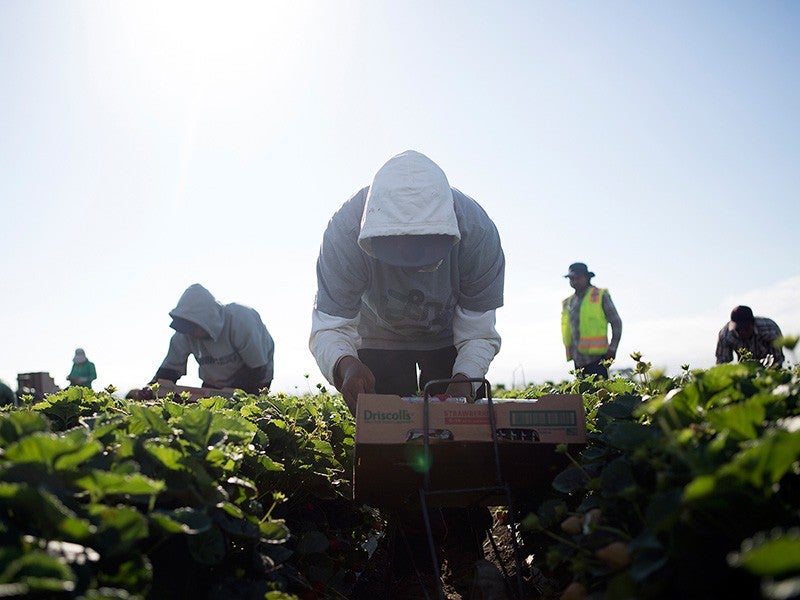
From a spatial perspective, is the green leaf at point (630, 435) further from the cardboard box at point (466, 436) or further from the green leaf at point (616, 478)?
the cardboard box at point (466, 436)

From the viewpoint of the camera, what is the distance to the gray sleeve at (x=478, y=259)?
3.48 meters

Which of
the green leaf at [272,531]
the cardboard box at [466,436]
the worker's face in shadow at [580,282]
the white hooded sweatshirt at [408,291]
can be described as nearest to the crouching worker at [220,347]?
the white hooded sweatshirt at [408,291]

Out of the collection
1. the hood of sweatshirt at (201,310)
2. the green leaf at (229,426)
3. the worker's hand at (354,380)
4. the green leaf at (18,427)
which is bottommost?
the green leaf at (18,427)

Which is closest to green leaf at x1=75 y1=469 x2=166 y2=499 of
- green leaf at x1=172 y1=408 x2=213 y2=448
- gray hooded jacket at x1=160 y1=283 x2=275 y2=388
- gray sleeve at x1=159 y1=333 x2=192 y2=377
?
green leaf at x1=172 y1=408 x2=213 y2=448

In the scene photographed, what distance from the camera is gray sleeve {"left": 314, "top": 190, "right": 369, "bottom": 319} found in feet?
11.3

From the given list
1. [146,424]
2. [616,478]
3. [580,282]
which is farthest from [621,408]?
[580,282]

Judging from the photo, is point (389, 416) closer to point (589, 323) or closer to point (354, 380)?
point (354, 380)

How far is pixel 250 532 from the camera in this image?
59.3 inches

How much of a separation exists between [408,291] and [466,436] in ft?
4.75

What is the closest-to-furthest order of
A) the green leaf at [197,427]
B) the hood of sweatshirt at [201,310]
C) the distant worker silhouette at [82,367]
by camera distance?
1. the green leaf at [197,427]
2. the hood of sweatshirt at [201,310]
3. the distant worker silhouette at [82,367]

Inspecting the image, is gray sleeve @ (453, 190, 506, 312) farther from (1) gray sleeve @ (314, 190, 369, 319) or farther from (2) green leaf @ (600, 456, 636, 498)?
(2) green leaf @ (600, 456, 636, 498)

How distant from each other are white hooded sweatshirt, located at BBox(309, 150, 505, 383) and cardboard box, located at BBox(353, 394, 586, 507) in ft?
3.68

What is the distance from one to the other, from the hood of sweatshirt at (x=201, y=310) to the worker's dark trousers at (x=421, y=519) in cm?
357

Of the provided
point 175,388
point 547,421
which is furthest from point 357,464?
point 175,388
